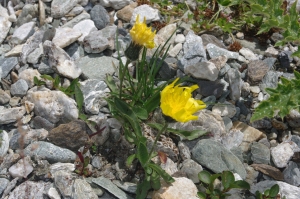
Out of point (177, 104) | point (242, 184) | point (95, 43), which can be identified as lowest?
point (242, 184)

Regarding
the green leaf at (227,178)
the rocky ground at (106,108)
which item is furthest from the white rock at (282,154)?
the green leaf at (227,178)

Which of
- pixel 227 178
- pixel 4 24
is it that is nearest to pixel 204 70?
pixel 227 178

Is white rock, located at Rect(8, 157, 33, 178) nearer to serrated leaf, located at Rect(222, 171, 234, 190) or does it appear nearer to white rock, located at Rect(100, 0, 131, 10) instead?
serrated leaf, located at Rect(222, 171, 234, 190)

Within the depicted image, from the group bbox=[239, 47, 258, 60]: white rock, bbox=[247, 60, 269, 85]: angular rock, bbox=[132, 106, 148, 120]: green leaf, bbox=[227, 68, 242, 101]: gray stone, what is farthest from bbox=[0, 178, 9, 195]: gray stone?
bbox=[239, 47, 258, 60]: white rock

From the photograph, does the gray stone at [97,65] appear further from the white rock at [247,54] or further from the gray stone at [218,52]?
the white rock at [247,54]

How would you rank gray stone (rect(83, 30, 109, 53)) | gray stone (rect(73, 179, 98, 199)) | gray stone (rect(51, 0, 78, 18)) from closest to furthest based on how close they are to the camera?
1. gray stone (rect(73, 179, 98, 199))
2. gray stone (rect(83, 30, 109, 53))
3. gray stone (rect(51, 0, 78, 18))

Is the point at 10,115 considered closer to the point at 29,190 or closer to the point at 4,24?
the point at 29,190
